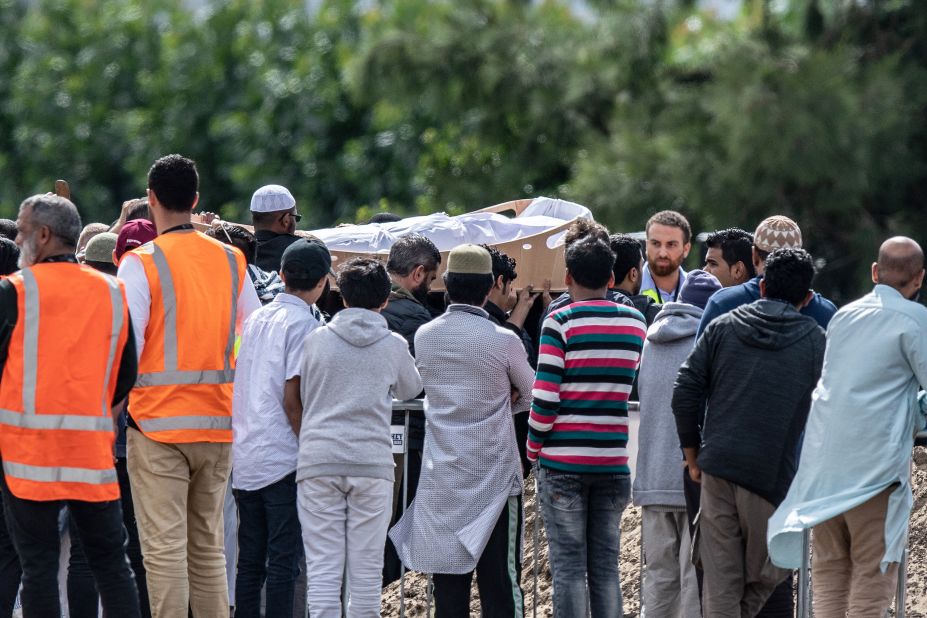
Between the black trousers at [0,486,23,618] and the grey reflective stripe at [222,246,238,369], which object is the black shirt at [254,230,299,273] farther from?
the black trousers at [0,486,23,618]

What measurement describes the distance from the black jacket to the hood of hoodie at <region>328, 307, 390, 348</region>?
1.23 meters

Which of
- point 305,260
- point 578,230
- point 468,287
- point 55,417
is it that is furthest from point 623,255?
point 55,417

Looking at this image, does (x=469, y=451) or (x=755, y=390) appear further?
(x=469, y=451)

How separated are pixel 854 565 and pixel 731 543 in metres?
0.49

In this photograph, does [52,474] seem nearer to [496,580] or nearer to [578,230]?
[496,580]

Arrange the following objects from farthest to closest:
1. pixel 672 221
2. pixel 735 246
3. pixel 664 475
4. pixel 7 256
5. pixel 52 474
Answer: pixel 672 221 → pixel 735 246 → pixel 7 256 → pixel 664 475 → pixel 52 474

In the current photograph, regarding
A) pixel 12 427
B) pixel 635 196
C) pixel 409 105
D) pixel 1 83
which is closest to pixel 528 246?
pixel 12 427

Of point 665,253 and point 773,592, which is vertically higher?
point 665,253

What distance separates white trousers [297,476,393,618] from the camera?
246 inches

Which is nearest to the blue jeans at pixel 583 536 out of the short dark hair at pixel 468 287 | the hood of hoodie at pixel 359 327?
the short dark hair at pixel 468 287

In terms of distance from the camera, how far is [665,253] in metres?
8.02

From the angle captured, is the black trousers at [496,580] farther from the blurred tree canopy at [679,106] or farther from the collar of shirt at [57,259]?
the blurred tree canopy at [679,106]

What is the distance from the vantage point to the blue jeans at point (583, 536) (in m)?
6.35

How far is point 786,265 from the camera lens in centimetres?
620
